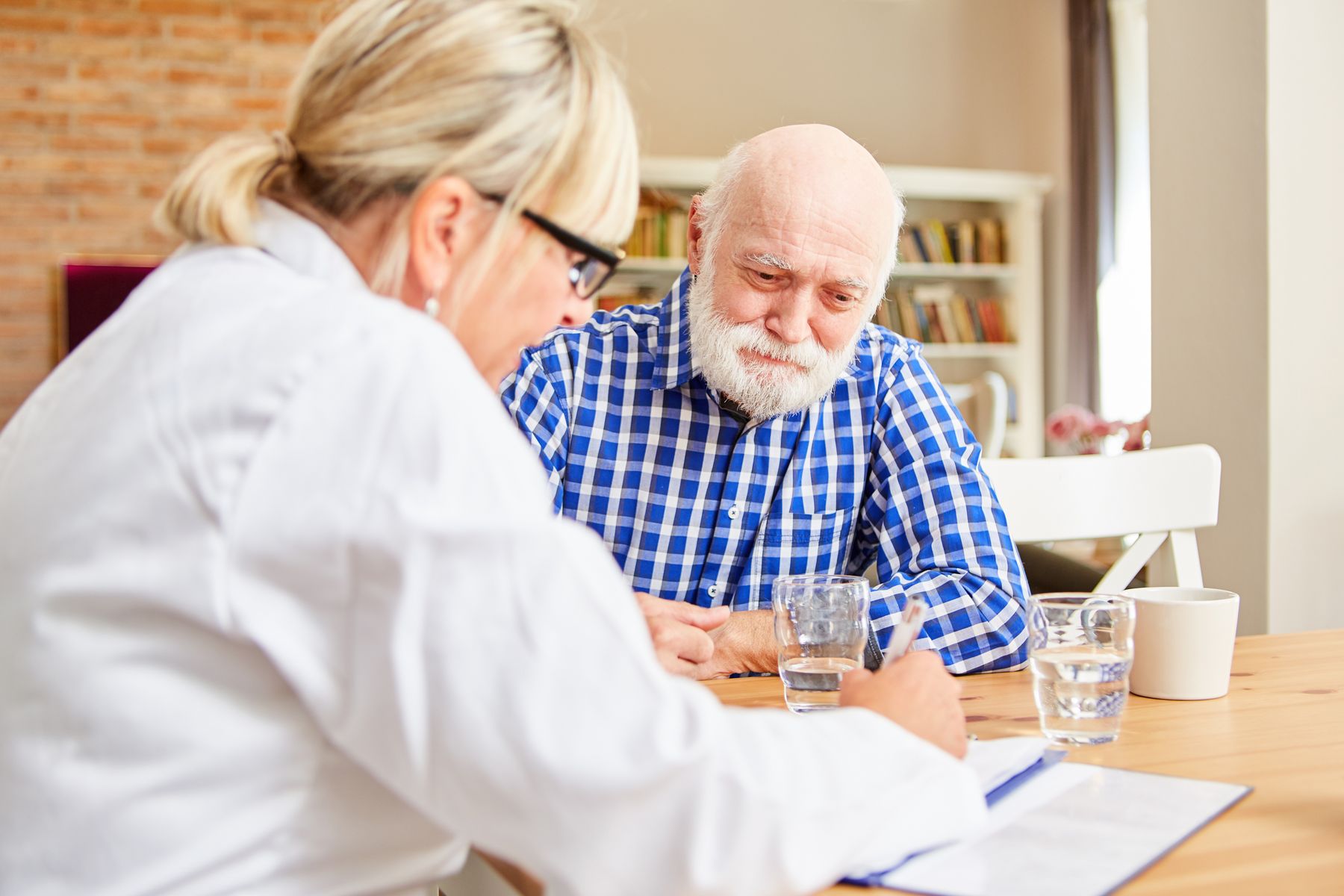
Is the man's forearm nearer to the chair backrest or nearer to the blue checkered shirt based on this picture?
the blue checkered shirt

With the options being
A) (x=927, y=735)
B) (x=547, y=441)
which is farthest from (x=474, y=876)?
(x=547, y=441)

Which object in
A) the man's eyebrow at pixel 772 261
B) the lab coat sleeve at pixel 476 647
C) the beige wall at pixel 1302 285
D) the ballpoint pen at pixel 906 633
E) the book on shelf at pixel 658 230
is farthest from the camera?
the book on shelf at pixel 658 230

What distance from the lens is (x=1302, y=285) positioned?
2.45m

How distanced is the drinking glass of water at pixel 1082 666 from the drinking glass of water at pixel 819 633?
0.53ft

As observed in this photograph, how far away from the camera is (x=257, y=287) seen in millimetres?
679

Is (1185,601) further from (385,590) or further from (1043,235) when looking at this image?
(1043,235)

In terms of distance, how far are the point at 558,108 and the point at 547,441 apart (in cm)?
96

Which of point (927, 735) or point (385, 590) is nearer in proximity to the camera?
point (385, 590)

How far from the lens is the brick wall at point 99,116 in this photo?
15.6ft

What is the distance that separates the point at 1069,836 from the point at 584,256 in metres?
0.50

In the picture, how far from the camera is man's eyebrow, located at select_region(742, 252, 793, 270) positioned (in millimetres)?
1626

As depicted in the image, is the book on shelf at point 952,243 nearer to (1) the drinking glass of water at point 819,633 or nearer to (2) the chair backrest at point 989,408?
(2) the chair backrest at point 989,408

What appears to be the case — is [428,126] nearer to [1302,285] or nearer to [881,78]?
[1302,285]

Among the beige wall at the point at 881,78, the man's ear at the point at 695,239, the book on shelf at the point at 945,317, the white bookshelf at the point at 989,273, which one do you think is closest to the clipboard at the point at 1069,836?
the man's ear at the point at 695,239
